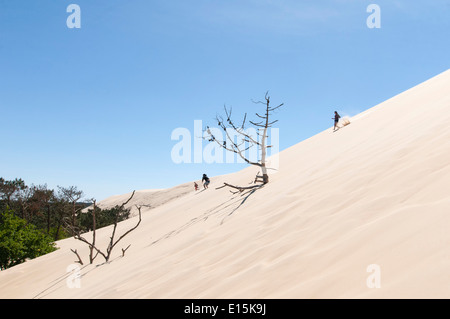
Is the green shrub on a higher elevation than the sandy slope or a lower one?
lower

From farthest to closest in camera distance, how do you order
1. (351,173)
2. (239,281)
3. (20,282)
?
(20,282)
(351,173)
(239,281)

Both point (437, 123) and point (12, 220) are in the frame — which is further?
point (12, 220)

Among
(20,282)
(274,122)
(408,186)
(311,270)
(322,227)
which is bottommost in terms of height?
(20,282)

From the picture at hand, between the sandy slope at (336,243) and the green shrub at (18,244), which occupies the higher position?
the sandy slope at (336,243)

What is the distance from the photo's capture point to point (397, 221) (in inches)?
82.6

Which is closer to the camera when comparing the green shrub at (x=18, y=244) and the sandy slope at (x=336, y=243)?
the sandy slope at (x=336, y=243)

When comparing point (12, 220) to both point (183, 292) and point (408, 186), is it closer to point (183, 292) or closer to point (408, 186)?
point (183, 292)

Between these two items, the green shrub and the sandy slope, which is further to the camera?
the green shrub

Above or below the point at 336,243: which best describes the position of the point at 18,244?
below

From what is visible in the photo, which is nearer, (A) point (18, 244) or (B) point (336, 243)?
(B) point (336, 243)

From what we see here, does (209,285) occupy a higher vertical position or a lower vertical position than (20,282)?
higher
